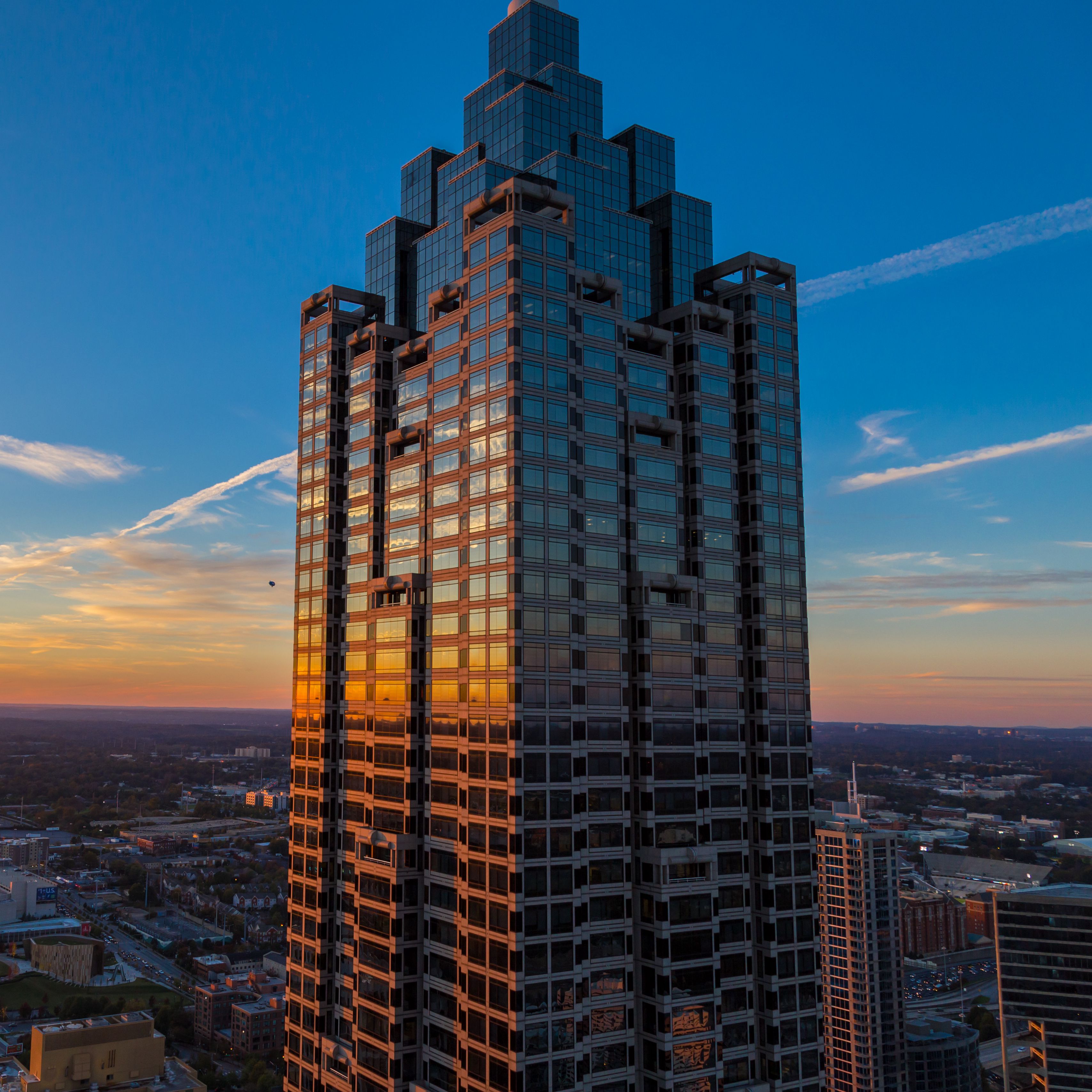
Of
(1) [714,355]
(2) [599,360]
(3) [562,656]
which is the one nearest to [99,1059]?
(3) [562,656]

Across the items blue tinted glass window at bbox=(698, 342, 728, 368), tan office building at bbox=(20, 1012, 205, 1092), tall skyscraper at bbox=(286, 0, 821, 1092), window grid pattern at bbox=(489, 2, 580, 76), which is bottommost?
tan office building at bbox=(20, 1012, 205, 1092)

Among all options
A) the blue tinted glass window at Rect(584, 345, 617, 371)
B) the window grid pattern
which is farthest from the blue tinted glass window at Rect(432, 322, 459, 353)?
the window grid pattern

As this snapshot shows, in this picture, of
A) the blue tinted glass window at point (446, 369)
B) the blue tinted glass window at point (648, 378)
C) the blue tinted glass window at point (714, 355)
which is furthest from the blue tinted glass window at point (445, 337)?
the blue tinted glass window at point (714, 355)

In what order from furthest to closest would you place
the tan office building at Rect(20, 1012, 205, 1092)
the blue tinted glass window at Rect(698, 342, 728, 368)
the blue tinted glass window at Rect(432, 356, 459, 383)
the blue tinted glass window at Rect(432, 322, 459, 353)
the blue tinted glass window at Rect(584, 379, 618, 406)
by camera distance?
the tan office building at Rect(20, 1012, 205, 1092) < the blue tinted glass window at Rect(698, 342, 728, 368) < the blue tinted glass window at Rect(432, 356, 459, 383) < the blue tinted glass window at Rect(432, 322, 459, 353) < the blue tinted glass window at Rect(584, 379, 618, 406)

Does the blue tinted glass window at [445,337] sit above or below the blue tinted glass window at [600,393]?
above

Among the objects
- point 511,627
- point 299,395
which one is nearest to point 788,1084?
point 511,627

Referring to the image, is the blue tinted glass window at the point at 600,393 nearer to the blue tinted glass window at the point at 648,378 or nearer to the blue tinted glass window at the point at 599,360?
the blue tinted glass window at the point at 599,360

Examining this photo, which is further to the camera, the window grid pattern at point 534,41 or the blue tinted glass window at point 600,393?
the window grid pattern at point 534,41

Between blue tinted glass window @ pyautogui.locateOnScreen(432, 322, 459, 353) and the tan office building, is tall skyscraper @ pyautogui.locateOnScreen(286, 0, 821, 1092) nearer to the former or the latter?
blue tinted glass window @ pyautogui.locateOnScreen(432, 322, 459, 353)

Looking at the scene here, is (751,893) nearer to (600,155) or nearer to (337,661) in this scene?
(337,661)
